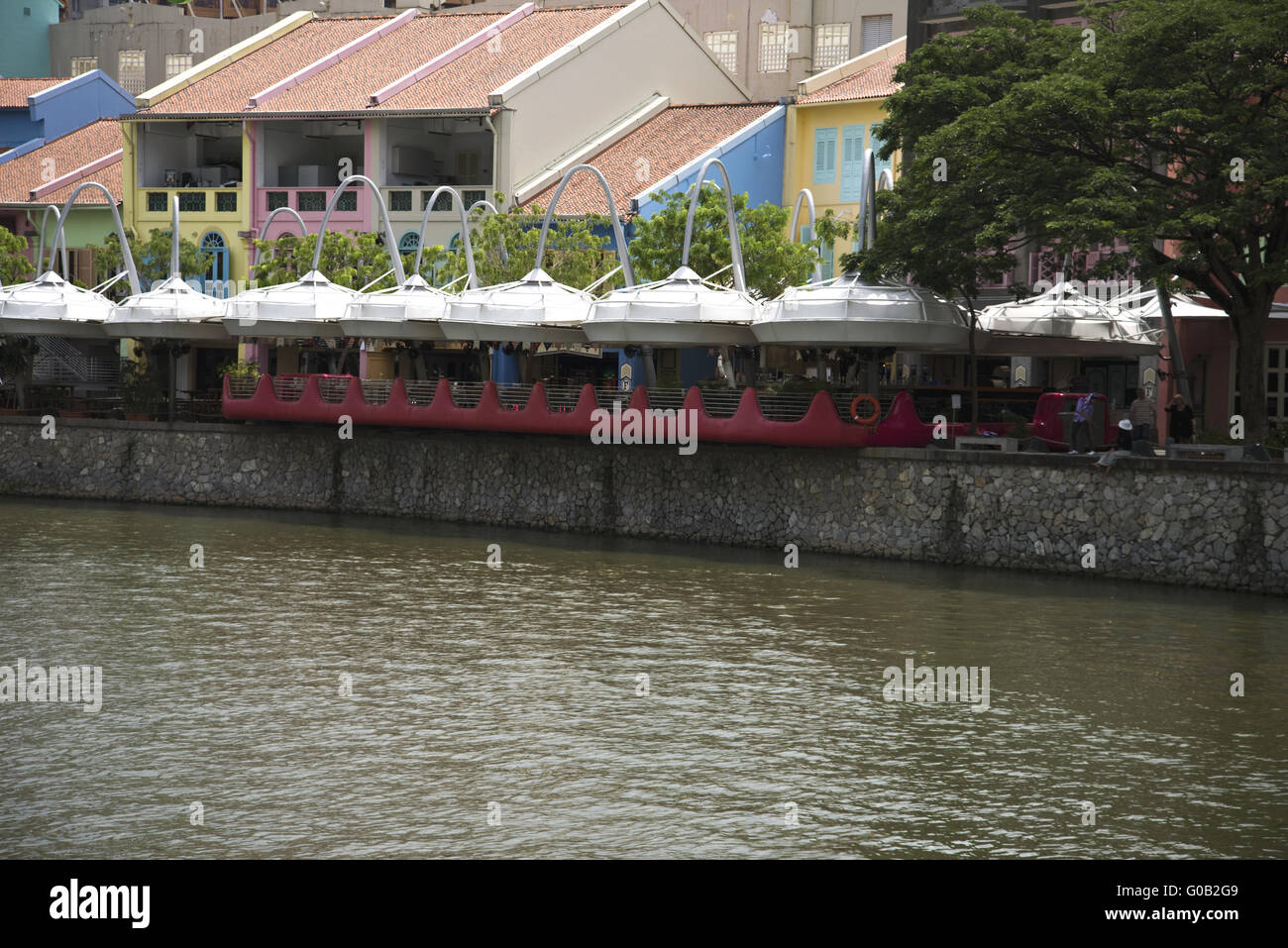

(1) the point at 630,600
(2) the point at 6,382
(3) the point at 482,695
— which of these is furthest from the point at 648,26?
(3) the point at 482,695

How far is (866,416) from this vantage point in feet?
103

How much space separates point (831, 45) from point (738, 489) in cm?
2768

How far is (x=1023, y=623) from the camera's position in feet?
79.0

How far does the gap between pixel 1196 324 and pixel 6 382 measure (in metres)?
31.2

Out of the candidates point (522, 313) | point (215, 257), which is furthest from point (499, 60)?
point (522, 313)

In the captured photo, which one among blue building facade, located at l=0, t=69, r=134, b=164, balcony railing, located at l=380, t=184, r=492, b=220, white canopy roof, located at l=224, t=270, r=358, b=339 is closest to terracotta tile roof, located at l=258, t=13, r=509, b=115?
balcony railing, located at l=380, t=184, r=492, b=220

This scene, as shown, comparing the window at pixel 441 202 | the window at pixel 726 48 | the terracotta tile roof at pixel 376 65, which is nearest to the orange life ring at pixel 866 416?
the terracotta tile roof at pixel 376 65

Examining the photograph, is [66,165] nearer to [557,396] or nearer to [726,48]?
[726,48]

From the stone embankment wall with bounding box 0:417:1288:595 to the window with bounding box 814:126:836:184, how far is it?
1696 centimetres

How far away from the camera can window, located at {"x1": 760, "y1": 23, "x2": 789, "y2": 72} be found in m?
57.4

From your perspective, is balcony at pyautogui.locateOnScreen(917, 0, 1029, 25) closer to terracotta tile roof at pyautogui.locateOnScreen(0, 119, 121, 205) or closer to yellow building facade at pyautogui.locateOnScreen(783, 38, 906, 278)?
yellow building facade at pyautogui.locateOnScreen(783, 38, 906, 278)

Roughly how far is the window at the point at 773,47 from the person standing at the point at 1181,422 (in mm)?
28916
